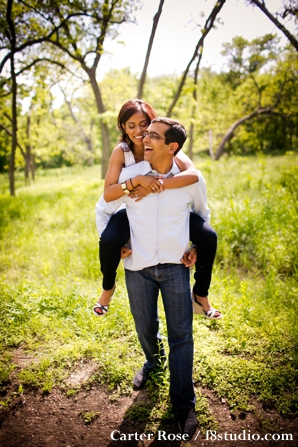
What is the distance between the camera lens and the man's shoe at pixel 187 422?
7.25ft

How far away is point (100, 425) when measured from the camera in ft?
7.75

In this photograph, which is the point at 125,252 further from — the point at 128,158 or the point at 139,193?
the point at 128,158

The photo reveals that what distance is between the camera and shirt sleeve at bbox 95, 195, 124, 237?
2.34m

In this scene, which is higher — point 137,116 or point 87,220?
point 137,116

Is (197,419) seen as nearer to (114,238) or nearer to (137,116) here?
(114,238)

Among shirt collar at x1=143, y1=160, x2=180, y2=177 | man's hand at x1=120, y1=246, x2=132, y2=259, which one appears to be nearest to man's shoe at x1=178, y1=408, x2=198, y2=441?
man's hand at x1=120, y1=246, x2=132, y2=259

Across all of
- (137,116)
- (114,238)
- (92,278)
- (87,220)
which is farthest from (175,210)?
(87,220)

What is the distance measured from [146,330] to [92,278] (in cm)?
237

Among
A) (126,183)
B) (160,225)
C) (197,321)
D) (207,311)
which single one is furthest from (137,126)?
(197,321)

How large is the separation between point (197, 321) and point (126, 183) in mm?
2110

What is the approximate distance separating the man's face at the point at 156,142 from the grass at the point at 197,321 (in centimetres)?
208

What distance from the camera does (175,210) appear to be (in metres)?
2.12

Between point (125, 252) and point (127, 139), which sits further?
point (127, 139)

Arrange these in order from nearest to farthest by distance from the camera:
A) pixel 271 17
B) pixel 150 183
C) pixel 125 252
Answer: pixel 150 183 < pixel 125 252 < pixel 271 17
